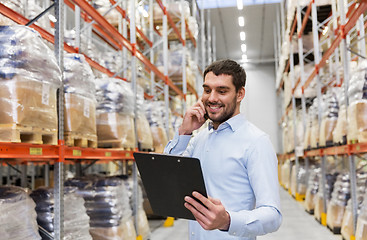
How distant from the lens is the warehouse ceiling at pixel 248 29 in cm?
1906

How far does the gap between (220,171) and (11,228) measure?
1.78 m

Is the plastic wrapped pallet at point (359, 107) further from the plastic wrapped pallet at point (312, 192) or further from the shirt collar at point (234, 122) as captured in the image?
the plastic wrapped pallet at point (312, 192)

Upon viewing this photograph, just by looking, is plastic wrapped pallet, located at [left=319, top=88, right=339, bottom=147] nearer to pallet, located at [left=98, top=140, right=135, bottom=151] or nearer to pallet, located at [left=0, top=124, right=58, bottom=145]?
pallet, located at [left=98, top=140, right=135, bottom=151]

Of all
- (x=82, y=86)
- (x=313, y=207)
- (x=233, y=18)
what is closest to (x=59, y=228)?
(x=82, y=86)

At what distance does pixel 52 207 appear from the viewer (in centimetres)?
380

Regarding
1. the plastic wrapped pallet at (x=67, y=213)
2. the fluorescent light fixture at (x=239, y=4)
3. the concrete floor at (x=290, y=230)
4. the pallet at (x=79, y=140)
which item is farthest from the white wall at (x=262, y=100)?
the plastic wrapped pallet at (x=67, y=213)

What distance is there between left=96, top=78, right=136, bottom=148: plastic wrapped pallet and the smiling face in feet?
10.4

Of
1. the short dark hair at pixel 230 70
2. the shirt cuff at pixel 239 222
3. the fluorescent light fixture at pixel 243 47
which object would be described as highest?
the fluorescent light fixture at pixel 243 47

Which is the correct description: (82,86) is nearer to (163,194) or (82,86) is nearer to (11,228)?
(11,228)

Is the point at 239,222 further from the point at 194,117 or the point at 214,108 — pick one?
the point at 194,117

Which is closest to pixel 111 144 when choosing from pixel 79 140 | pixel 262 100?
pixel 79 140

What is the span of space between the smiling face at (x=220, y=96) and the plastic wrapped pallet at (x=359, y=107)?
3.46 meters

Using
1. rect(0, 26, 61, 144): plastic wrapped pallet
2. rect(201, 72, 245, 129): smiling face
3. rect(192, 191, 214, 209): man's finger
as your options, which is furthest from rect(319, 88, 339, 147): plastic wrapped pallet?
rect(192, 191, 214, 209): man's finger

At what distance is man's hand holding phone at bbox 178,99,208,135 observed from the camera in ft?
8.14
